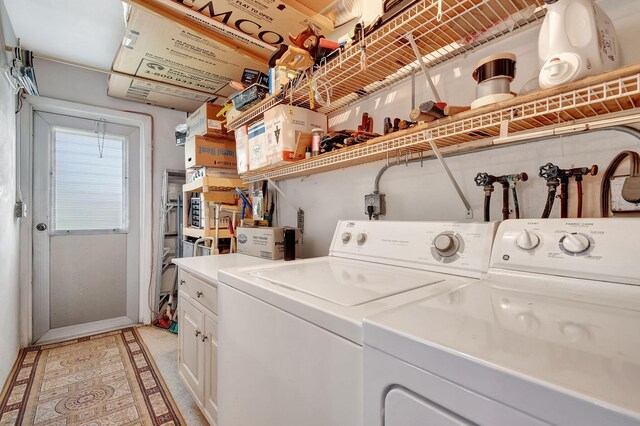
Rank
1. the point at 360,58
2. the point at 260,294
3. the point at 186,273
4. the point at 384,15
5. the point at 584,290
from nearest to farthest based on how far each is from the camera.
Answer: the point at 584,290
the point at 260,294
the point at 384,15
the point at 360,58
the point at 186,273

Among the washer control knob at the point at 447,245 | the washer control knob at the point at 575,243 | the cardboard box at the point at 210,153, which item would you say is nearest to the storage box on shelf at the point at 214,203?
the cardboard box at the point at 210,153

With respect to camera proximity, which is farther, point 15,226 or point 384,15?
point 15,226

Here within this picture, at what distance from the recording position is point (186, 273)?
1.80 metres

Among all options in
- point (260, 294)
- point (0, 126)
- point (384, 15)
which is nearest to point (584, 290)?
point (260, 294)

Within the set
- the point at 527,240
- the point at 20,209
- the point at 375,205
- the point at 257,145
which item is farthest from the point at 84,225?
the point at 527,240

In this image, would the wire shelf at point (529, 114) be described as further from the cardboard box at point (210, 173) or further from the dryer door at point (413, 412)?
the cardboard box at point (210, 173)

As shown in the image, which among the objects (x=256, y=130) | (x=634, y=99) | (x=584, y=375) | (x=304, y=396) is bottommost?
(x=304, y=396)

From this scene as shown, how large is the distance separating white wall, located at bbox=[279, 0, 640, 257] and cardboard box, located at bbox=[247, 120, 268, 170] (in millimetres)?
392

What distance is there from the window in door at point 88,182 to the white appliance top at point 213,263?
5.55 ft

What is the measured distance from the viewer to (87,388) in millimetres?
1969

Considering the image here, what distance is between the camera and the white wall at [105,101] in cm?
262

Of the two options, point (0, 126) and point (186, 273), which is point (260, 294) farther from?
point (0, 126)

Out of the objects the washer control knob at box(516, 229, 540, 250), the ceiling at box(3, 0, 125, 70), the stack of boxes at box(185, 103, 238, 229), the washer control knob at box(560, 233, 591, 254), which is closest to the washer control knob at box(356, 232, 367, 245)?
the washer control knob at box(516, 229, 540, 250)

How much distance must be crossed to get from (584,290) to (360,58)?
1.10 meters
